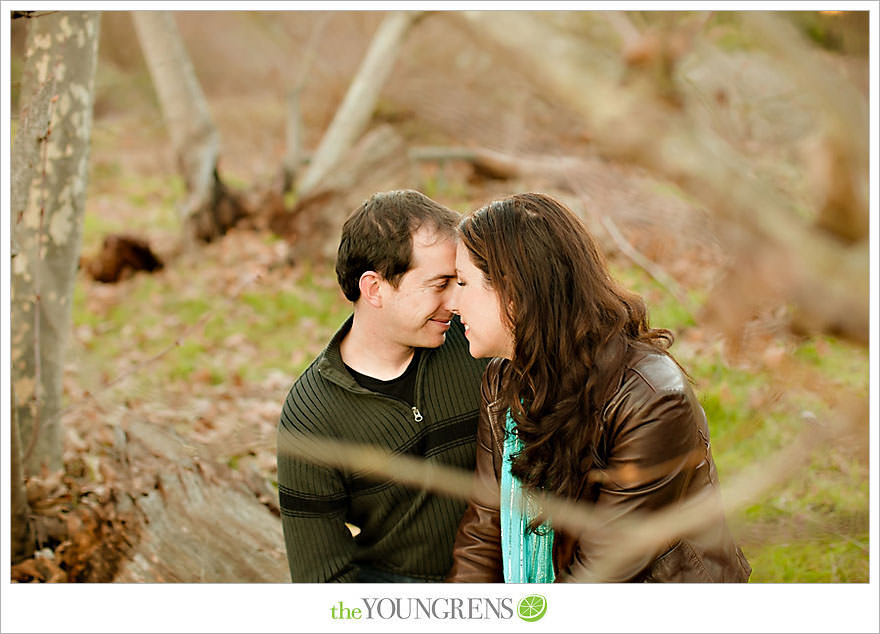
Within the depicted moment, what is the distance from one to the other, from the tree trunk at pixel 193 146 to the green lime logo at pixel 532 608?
484 centimetres

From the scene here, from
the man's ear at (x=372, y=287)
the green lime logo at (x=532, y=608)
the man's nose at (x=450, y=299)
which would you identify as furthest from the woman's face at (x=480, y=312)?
the green lime logo at (x=532, y=608)

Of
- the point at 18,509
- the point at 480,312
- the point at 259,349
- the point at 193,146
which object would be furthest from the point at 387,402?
the point at 193,146

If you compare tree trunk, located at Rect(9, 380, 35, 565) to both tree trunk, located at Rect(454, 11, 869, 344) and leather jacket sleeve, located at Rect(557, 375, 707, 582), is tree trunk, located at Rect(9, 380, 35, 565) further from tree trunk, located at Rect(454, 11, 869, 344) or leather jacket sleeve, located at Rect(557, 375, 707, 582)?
tree trunk, located at Rect(454, 11, 869, 344)

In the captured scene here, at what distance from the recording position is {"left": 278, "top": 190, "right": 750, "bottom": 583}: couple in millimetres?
1681

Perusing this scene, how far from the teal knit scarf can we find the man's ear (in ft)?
1.40

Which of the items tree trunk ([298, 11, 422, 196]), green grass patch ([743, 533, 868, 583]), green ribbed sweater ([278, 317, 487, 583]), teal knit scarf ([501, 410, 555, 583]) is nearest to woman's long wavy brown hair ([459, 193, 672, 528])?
teal knit scarf ([501, 410, 555, 583])

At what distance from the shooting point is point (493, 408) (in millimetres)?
1911

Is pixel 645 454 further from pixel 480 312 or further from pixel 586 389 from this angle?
pixel 480 312

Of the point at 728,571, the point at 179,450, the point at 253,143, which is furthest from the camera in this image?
the point at 253,143

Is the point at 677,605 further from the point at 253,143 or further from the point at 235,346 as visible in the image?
the point at 253,143

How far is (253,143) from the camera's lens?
7.94m

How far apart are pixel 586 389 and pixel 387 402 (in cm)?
55

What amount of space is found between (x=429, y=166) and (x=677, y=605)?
4894 millimetres

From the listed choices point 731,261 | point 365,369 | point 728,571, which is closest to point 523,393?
point 365,369
